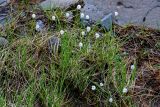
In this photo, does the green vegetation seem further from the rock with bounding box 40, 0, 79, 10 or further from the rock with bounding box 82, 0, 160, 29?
the rock with bounding box 40, 0, 79, 10

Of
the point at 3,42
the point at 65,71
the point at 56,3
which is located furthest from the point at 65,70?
the point at 56,3

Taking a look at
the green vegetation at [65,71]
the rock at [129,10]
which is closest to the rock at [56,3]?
the rock at [129,10]

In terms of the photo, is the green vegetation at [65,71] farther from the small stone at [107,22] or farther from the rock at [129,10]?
the rock at [129,10]

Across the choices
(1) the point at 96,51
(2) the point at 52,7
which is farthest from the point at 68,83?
(2) the point at 52,7

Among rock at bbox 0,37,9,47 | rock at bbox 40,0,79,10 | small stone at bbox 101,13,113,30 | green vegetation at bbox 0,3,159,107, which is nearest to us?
green vegetation at bbox 0,3,159,107

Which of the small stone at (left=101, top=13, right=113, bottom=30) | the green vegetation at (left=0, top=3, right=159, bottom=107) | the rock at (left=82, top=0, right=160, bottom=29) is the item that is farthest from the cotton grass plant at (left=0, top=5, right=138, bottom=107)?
the rock at (left=82, top=0, right=160, bottom=29)

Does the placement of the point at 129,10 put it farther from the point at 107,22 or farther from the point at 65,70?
the point at 65,70

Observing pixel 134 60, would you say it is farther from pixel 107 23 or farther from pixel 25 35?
pixel 25 35

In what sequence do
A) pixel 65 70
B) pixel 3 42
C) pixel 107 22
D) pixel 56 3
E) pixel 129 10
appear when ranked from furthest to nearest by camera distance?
1. pixel 56 3
2. pixel 129 10
3. pixel 107 22
4. pixel 3 42
5. pixel 65 70

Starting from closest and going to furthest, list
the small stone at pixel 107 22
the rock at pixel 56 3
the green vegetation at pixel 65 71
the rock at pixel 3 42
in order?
the green vegetation at pixel 65 71
the rock at pixel 3 42
the small stone at pixel 107 22
the rock at pixel 56 3

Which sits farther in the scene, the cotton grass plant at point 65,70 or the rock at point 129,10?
the rock at point 129,10
